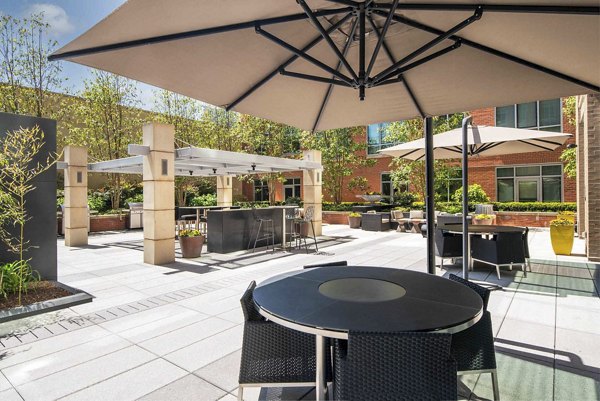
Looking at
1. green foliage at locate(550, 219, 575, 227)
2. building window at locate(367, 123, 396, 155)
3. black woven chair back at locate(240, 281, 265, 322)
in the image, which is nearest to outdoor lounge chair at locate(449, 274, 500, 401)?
black woven chair back at locate(240, 281, 265, 322)

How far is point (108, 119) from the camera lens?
1584 cm

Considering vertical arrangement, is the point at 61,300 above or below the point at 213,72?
below

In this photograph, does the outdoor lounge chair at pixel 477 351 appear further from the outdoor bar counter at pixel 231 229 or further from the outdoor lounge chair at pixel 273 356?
the outdoor bar counter at pixel 231 229

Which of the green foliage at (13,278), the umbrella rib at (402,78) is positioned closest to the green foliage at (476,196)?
the umbrella rib at (402,78)

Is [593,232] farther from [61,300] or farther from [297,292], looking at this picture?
[61,300]

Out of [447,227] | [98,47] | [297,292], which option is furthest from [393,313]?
[447,227]

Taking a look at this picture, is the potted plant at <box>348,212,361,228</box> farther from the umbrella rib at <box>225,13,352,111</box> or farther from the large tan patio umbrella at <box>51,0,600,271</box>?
the umbrella rib at <box>225,13,352,111</box>

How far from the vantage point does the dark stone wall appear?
5301 millimetres

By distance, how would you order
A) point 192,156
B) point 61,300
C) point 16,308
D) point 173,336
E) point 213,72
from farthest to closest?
point 192,156, point 61,300, point 16,308, point 173,336, point 213,72

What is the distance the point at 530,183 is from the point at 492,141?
13.3m

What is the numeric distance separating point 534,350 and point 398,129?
1302 cm

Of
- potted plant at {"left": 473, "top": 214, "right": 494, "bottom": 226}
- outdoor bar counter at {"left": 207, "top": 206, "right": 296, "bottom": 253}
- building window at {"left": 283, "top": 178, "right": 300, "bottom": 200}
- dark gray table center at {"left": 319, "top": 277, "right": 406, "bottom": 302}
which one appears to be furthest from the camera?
building window at {"left": 283, "top": 178, "right": 300, "bottom": 200}

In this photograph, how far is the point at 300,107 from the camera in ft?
13.1

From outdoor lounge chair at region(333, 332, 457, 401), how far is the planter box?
4.51 meters
